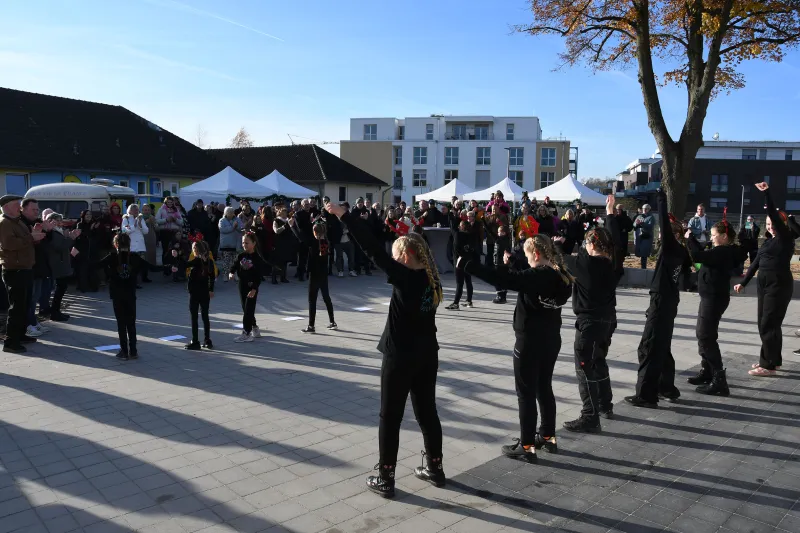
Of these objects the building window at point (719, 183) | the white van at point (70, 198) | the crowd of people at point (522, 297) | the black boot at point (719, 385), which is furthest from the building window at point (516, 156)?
the black boot at point (719, 385)

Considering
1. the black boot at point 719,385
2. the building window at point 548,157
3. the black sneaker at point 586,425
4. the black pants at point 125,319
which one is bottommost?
the black sneaker at point 586,425

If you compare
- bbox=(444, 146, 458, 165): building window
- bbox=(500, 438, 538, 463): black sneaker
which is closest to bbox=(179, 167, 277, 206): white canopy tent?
bbox=(500, 438, 538, 463): black sneaker

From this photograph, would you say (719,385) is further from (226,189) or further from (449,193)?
(449,193)

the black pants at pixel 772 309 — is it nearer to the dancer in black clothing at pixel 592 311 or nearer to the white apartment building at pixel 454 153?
the dancer in black clothing at pixel 592 311

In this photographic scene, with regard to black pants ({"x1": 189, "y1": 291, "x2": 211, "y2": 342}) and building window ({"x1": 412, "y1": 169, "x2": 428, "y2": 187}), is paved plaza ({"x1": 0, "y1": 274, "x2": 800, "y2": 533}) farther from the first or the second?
building window ({"x1": 412, "y1": 169, "x2": 428, "y2": 187})

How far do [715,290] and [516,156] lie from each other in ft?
237

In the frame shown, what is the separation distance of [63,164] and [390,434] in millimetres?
32096

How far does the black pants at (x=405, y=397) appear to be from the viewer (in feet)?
13.5

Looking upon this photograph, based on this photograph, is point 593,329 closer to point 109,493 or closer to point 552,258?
point 552,258

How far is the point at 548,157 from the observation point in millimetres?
75688

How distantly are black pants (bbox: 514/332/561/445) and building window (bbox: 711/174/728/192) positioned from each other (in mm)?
72927

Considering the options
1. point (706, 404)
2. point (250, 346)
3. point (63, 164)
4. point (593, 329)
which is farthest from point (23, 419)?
point (63, 164)

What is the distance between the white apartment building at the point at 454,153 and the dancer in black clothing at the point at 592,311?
233ft

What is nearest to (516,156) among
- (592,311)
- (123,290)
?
(123,290)
